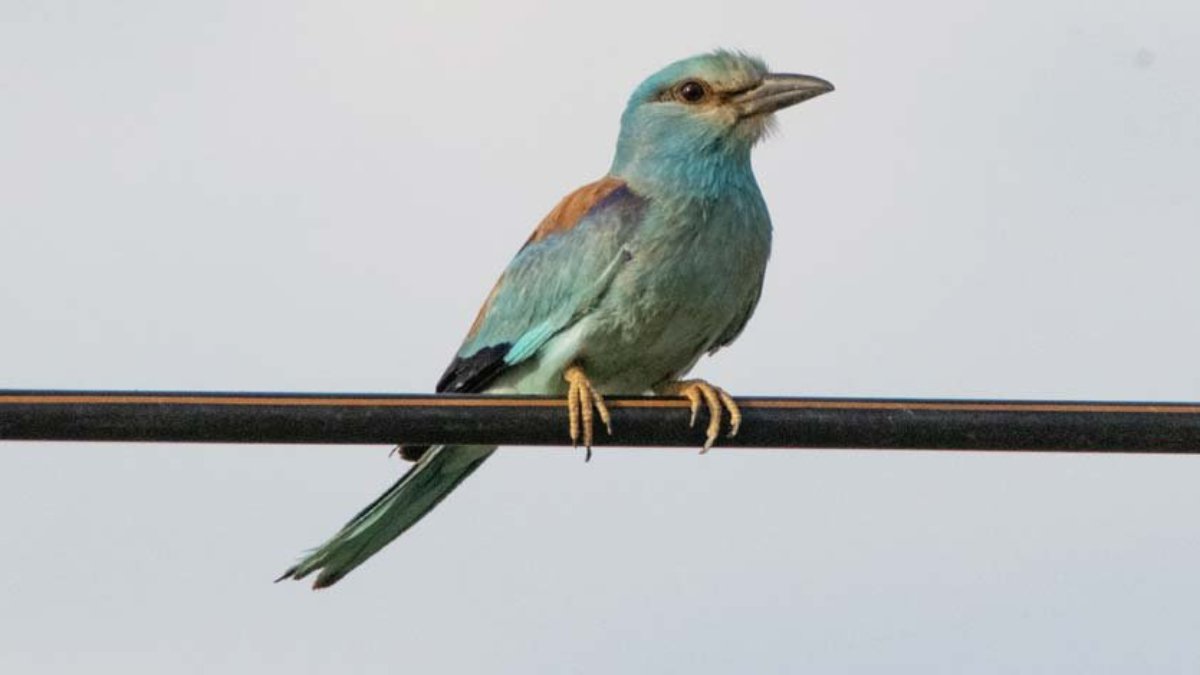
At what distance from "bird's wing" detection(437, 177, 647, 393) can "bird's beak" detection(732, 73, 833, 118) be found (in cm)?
47

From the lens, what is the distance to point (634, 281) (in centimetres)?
717

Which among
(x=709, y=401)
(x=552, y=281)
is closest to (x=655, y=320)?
(x=552, y=281)

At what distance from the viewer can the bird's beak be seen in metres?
7.64

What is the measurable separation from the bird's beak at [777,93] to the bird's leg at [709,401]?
3.11 feet

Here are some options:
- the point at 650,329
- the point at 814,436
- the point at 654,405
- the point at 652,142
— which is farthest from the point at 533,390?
the point at 814,436

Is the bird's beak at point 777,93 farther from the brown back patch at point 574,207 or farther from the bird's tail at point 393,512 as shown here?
the bird's tail at point 393,512

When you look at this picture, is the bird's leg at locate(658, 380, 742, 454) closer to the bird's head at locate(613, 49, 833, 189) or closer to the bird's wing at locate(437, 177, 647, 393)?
the bird's wing at locate(437, 177, 647, 393)

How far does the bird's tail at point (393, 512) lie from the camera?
700 cm

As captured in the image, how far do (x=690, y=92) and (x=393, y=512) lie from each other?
166 cm

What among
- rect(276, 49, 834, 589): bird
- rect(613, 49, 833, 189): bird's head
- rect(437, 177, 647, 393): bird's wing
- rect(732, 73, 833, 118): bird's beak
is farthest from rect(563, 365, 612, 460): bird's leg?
rect(732, 73, 833, 118): bird's beak

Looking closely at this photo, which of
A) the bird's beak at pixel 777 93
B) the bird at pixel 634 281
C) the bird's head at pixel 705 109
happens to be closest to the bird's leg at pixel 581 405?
the bird at pixel 634 281

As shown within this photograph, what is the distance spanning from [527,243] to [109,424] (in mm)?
3040

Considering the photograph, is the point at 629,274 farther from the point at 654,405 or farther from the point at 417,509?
the point at 654,405

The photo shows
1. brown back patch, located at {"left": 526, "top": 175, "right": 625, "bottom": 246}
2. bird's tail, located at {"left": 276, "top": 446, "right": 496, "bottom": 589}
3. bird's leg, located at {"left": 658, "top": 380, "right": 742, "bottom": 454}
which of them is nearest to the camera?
bird's leg, located at {"left": 658, "top": 380, "right": 742, "bottom": 454}
